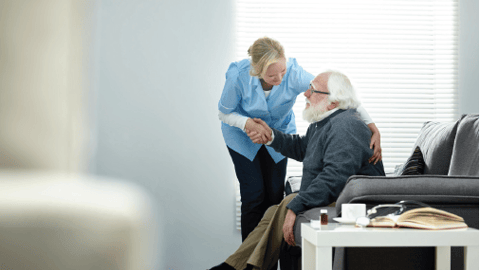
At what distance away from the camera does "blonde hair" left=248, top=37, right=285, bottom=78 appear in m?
2.33

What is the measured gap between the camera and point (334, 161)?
1742 mm

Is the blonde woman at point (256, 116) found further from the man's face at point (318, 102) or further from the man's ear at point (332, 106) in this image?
the man's ear at point (332, 106)

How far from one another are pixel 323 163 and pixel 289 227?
325mm

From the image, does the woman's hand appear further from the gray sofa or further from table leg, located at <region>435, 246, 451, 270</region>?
table leg, located at <region>435, 246, 451, 270</region>

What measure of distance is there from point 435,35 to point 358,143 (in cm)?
214

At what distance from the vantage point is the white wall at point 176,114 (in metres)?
3.23

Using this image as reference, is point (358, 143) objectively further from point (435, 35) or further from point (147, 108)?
point (435, 35)

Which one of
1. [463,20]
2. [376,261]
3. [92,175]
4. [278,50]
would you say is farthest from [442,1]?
[92,175]

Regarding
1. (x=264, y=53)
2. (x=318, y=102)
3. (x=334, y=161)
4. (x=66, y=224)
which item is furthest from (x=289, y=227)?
(x=66, y=224)

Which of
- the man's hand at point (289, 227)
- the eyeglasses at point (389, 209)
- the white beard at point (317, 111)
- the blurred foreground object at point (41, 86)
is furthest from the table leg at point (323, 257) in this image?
the blurred foreground object at point (41, 86)

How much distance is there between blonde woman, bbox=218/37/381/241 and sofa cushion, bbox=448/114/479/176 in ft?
2.70

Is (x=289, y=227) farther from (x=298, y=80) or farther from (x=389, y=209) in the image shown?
(x=298, y=80)

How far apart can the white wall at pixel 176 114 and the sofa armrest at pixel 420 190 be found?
6.47ft

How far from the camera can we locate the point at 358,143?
1.77 metres
